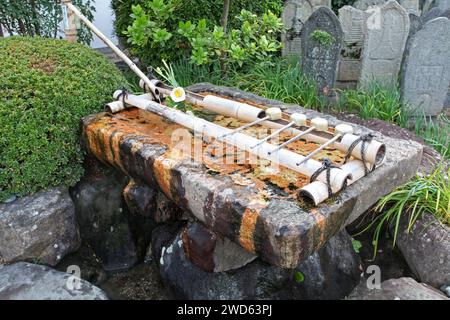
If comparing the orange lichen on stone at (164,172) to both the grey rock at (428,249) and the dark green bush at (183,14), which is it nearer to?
the grey rock at (428,249)

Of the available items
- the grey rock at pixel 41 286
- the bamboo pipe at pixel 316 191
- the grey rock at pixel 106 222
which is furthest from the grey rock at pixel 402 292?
the grey rock at pixel 106 222

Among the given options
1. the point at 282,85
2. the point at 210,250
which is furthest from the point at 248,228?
the point at 282,85

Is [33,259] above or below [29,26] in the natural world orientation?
below

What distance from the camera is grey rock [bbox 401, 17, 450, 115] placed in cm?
432

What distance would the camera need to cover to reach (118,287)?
2.79 meters

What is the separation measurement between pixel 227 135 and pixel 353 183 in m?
0.69

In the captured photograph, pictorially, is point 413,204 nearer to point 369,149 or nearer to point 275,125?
point 369,149

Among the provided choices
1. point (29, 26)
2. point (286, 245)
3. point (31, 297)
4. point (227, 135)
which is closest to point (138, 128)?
point (227, 135)

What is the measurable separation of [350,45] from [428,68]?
1.45 meters

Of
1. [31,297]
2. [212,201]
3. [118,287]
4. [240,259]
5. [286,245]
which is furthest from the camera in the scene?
[118,287]

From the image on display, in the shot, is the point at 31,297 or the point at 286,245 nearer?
the point at 286,245

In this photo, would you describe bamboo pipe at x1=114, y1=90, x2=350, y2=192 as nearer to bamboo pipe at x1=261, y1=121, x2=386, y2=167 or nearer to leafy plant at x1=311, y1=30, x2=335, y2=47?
bamboo pipe at x1=261, y1=121, x2=386, y2=167

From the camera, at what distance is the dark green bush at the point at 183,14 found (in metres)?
4.65
